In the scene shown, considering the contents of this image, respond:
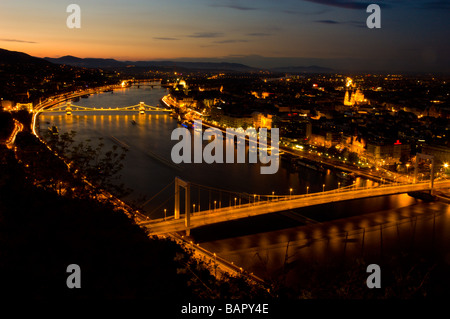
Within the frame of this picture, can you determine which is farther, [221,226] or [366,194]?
[366,194]

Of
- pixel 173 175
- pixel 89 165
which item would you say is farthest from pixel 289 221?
pixel 173 175

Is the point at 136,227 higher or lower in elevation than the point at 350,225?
higher

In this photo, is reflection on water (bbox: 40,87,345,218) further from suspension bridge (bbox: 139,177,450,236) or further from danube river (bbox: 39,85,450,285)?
suspension bridge (bbox: 139,177,450,236)

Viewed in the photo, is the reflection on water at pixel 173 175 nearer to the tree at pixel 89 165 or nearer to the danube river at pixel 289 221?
the danube river at pixel 289 221
